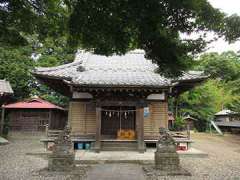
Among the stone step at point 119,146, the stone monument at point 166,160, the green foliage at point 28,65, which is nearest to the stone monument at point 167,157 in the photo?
the stone monument at point 166,160

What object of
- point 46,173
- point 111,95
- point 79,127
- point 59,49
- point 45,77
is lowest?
point 46,173

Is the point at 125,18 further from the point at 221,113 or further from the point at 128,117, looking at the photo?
the point at 221,113

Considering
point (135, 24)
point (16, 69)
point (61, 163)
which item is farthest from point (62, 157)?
point (16, 69)

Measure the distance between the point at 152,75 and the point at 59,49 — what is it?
1775cm

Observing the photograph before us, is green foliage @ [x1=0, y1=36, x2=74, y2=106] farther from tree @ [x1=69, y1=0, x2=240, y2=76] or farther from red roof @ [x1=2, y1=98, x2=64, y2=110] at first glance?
tree @ [x1=69, y1=0, x2=240, y2=76]

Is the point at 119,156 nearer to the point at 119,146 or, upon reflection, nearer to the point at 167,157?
the point at 119,146

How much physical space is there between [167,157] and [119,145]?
430 cm

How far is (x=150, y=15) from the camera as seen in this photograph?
358 centimetres

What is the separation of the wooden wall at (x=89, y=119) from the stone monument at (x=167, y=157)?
4.11 meters

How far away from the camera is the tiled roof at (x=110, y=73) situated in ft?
35.8

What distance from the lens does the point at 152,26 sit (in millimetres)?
3773

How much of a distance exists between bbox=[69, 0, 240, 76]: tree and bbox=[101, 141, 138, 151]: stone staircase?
7668 mm

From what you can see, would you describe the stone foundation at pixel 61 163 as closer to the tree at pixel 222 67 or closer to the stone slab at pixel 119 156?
the stone slab at pixel 119 156

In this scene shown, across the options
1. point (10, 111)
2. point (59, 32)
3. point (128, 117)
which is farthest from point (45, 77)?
point (10, 111)
